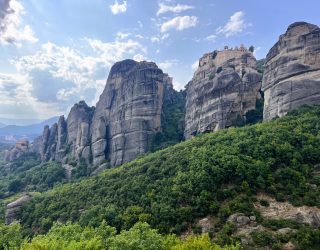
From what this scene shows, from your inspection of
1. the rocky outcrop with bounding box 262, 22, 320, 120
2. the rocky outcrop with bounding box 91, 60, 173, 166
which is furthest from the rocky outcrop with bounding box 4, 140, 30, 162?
the rocky outcrop with bounding box 262, 22, 320, 120

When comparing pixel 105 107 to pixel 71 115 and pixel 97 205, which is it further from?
pixel 97 205

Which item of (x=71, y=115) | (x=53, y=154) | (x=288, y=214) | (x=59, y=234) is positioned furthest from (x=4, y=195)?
(x=288, y=214)

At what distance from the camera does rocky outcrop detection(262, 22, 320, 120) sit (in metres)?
67.1

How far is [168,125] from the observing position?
10206cm

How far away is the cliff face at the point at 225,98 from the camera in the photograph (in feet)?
265

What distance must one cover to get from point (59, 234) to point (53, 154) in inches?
3318

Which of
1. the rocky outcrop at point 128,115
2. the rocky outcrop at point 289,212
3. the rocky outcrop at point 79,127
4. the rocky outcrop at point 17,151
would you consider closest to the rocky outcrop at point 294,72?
the rocky outcrop at point 289,212

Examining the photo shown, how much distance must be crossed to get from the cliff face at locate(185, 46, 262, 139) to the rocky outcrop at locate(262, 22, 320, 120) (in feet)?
21.3

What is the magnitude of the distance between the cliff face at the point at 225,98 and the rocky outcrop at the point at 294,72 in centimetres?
648

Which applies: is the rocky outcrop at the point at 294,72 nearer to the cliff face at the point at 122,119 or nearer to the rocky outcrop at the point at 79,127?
the cliff face at the point at 122,119

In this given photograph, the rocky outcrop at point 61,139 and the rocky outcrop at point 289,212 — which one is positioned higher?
the rocky outcrop at point 61,139

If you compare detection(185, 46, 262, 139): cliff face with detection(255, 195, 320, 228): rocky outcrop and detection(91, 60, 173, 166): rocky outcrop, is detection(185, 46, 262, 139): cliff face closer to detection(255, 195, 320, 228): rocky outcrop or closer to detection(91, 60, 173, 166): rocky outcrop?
detection(91, 60, 173, 166): rocky outcrop

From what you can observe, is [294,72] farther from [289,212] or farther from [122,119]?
[122,119]

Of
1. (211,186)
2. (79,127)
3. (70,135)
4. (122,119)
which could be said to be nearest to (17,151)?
(70,135)
